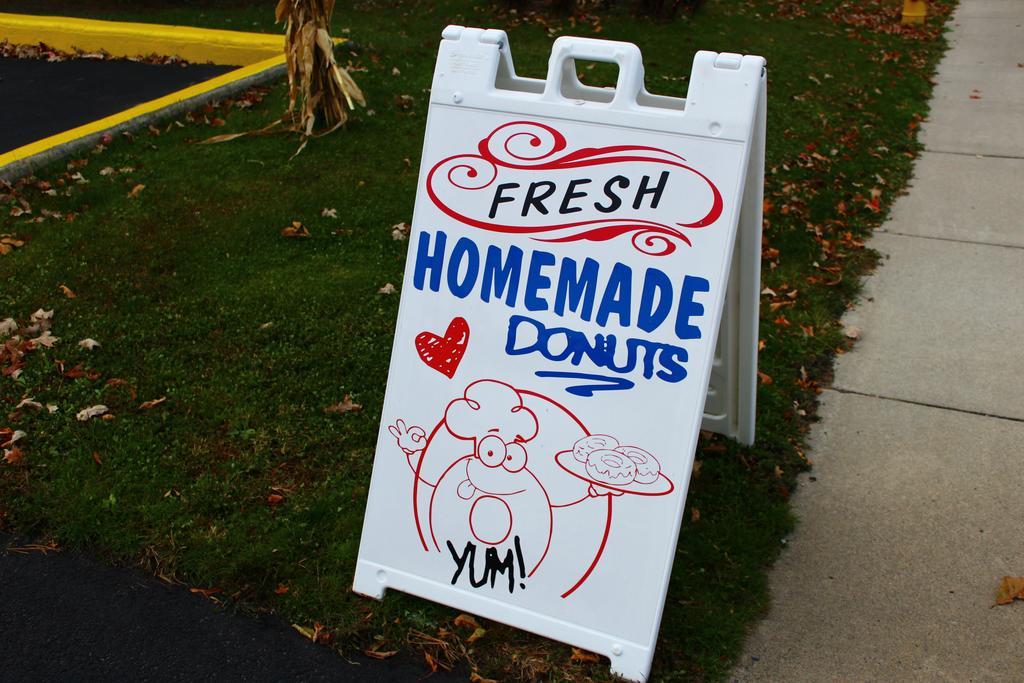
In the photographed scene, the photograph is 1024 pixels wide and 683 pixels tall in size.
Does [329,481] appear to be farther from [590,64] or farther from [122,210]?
[590,64]

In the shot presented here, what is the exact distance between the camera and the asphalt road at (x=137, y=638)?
303cm

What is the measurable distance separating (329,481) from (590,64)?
709 centimetres

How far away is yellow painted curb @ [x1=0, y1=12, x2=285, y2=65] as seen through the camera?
400 inches

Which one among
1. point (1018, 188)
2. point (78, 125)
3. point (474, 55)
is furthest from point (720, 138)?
point (78, 125)

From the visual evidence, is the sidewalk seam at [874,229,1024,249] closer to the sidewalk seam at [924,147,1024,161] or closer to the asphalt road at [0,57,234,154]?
the sidewalk seam at [924,147,1024,161]

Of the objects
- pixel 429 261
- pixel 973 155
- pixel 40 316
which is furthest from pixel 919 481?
pixel 973 155

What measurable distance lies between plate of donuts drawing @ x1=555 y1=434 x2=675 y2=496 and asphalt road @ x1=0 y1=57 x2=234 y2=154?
6.64m

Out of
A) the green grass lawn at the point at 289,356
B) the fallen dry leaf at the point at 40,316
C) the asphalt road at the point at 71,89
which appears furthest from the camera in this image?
the asphalt road at the point at 71,89

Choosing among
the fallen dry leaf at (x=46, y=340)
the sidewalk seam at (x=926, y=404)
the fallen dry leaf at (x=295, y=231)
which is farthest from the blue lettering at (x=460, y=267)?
the fallen dry leaf at (x=295, y=231)

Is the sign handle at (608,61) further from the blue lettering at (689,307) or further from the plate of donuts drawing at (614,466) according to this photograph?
the plate of donuts drawing at (614,466)

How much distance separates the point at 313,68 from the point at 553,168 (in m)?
4.94

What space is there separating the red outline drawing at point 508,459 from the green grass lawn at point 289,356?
45cm

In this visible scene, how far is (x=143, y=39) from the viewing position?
10570 millimetres

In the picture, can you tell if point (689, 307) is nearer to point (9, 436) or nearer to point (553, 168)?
point (553, 168)
